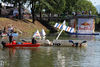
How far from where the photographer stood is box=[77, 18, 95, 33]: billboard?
74250mm

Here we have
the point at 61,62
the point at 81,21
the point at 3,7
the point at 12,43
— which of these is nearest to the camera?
the point at 61,62

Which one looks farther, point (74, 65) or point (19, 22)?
point (19, 22)

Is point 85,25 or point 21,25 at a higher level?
point 21,25

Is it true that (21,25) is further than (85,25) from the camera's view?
Yes

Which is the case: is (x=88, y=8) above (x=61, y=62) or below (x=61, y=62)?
above

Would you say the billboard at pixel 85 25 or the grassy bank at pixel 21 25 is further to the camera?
the billboard at pixel 85 25

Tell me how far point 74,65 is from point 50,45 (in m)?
15.2

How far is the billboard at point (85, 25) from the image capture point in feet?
244

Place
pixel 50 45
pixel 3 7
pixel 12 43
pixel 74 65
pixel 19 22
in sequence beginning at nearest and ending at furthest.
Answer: pixel 74 65 < pixel 12 43 < pixel 50 45 < pixel 19 22 < pixel 3 7

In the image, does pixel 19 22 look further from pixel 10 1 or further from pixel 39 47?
pixel 39 47

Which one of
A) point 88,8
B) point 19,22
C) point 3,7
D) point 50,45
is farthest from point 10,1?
point 50,45

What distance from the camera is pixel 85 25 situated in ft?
245

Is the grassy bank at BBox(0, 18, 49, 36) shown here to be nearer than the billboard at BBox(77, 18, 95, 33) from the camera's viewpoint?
Yes

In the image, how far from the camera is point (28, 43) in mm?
35219
